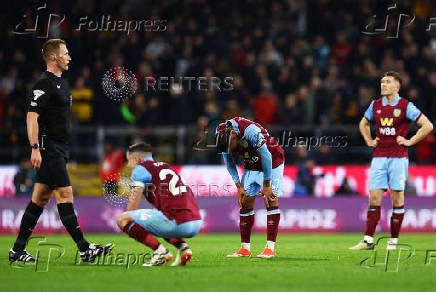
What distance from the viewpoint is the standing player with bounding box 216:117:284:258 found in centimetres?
1244

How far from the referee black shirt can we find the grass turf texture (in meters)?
1.58

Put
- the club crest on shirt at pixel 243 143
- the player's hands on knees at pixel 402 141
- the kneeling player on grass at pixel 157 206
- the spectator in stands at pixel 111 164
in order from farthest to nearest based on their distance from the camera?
1. the spectator in stands at pixel 111 164
2. the player's hands on knees at pixel 402 141
3. the club crest on shirt at pixel 243 143
4. the kneeling player on grass at pixel 157 206

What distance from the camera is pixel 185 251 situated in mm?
11445

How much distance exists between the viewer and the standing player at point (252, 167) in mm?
12438

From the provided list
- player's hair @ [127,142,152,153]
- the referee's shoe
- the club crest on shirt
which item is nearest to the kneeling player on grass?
player's hair @ [127,142,152,153]

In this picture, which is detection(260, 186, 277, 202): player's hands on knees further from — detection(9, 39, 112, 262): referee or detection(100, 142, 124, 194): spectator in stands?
detection(100, 142, 124, 194): spectator in stands

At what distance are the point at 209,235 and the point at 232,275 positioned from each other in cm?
973

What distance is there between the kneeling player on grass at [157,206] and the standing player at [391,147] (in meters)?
4.40

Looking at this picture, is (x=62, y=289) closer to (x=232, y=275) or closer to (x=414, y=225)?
(x=232, y=275)

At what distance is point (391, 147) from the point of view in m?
14.7

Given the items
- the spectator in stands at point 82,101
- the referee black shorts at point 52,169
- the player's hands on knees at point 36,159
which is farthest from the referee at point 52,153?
the spectator in stands at point 82,101

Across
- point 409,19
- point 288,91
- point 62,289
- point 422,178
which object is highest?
point 409,19

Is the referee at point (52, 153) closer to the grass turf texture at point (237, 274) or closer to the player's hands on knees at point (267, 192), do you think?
the grass turf texture at point (237, 274)

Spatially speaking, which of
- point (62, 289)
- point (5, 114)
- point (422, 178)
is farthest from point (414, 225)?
point (62, 289)
